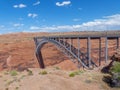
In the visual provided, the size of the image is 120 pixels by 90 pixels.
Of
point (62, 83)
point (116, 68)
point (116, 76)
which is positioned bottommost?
point (62, 83)

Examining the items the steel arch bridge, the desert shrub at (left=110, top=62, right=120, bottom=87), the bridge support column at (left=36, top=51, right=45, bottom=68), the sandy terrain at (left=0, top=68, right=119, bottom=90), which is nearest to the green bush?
the desert shrub at (left=110, top=62, right=120, bottom=87)

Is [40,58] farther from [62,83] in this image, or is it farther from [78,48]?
[62,83]

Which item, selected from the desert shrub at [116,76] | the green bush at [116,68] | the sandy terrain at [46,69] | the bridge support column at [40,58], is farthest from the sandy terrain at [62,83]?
the bridge support column at [40,58]

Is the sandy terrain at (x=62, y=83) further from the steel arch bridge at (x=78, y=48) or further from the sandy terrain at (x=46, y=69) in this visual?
the steel arch bridge at (x=78, y=48)

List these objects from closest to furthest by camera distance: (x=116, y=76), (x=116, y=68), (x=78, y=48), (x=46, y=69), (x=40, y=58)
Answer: (x=116, y=76)
(x=116, y=68)
(x=46, y=69)
(x=78, y=48)
(x=40, y=58)

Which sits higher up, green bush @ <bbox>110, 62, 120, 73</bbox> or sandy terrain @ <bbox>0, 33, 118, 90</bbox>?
green bush @ <bbox>110, 62, 120, 73</bbox>

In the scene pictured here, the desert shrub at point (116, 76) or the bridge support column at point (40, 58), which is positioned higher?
the desert shrub at point (116, 76)

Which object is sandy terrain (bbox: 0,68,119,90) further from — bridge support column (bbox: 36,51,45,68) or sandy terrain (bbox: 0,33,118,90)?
bridge support column (bbox: 36,51,45,68)

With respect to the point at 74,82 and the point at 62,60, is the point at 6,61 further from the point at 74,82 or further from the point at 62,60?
the point at 74,82

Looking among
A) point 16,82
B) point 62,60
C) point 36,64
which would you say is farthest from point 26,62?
point 16,82

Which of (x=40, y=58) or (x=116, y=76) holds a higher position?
(x=116, y=76)

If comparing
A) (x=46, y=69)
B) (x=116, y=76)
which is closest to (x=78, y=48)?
(x=46, y=69)
